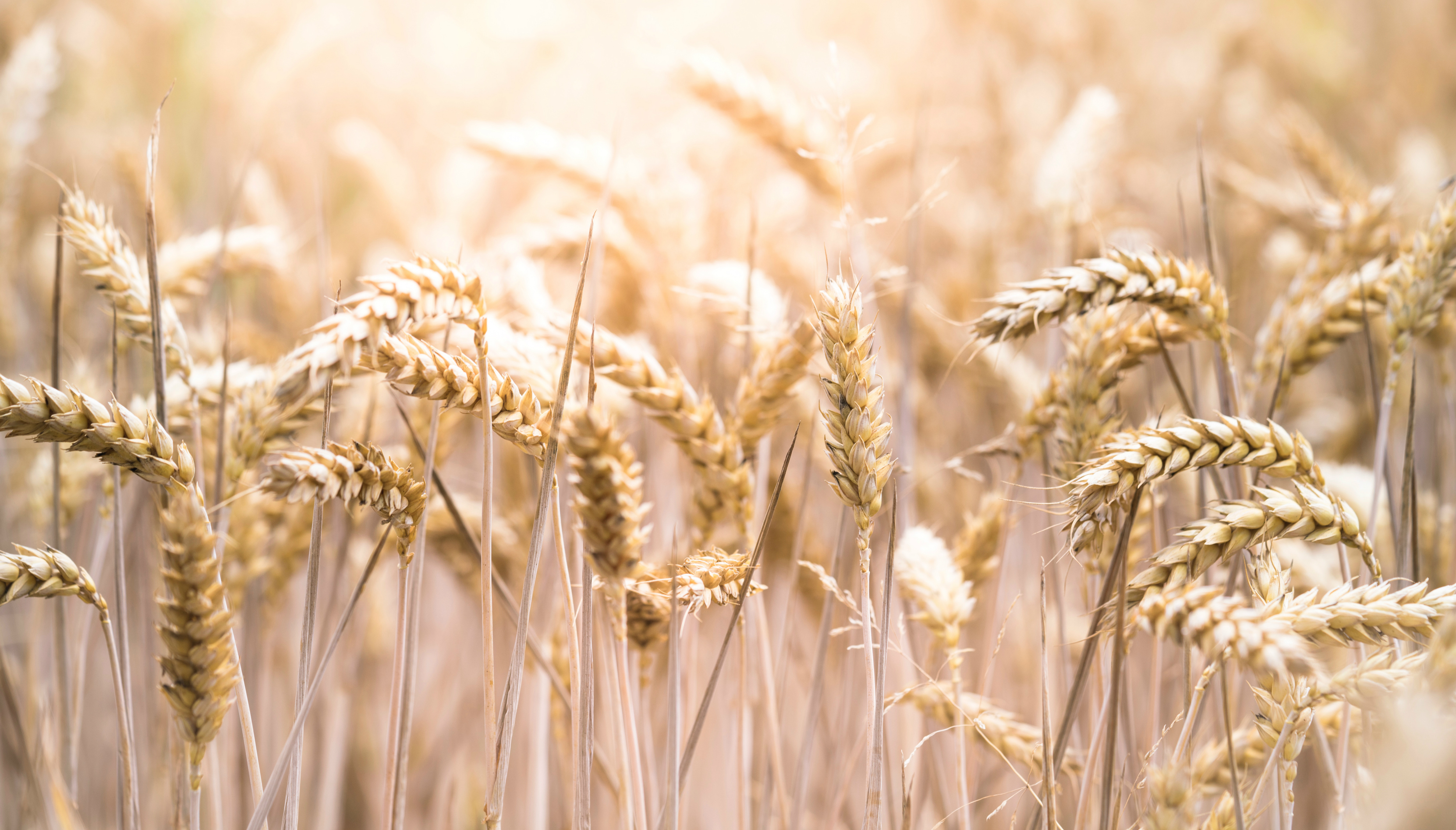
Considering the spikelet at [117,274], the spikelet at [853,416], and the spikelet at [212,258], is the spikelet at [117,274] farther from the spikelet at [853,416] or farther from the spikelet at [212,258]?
the spikelet at [853,416]

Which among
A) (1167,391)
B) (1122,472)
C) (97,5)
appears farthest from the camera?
(97,5)

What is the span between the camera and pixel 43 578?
0.59 metres

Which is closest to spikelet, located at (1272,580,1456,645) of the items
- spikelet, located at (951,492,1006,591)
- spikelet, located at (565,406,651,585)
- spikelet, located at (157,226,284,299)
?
spikelet, located at (951,492,1006,591)

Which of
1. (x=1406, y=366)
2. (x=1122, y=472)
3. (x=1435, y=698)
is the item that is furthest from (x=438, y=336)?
(x=1406, y=366)

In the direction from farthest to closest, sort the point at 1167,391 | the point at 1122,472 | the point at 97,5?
the point at 97,5, the point at 1167,391, the point at 1122,472

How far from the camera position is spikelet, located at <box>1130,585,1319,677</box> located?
49cm

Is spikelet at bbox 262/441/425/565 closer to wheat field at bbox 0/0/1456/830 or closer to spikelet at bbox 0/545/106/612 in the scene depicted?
wheat field at bbox 0/0/1456/830

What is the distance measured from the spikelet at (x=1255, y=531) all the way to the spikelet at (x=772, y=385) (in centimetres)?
38

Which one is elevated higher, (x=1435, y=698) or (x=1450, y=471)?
(x=1450, y=471)

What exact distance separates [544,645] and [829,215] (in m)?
1.88

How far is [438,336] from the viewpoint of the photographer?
1.01 m

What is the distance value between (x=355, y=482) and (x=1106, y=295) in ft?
2.14

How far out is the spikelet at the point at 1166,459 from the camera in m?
0.60

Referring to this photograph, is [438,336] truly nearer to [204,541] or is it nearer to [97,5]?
[204,541]
